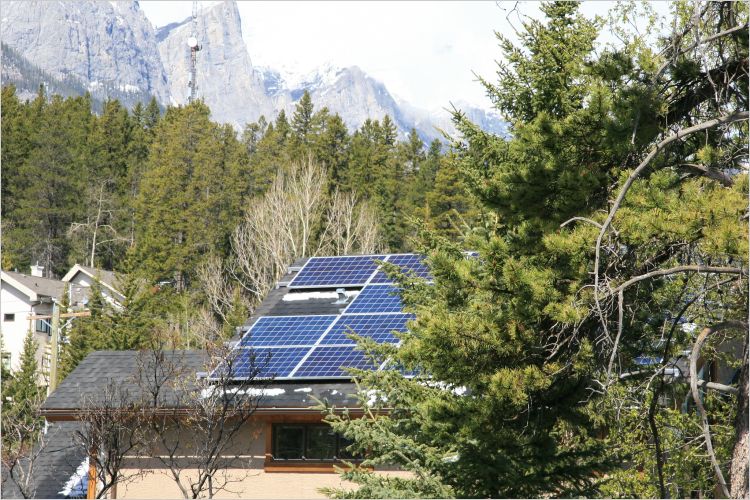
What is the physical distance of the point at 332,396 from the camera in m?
17.5

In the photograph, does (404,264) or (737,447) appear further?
(404,264)

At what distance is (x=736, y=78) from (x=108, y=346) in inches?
1348

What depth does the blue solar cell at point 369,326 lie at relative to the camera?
59.8 ft

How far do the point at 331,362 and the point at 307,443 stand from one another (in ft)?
4.87

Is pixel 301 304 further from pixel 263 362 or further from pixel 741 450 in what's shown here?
pixel 741 450

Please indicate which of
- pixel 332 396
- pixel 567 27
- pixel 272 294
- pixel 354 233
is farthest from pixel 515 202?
pixel 354 233

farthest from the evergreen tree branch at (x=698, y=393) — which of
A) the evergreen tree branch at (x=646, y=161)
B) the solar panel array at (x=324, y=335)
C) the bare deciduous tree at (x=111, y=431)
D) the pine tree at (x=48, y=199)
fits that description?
the pine tree at (x=48, y=199)

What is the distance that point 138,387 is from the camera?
20188 millimetres

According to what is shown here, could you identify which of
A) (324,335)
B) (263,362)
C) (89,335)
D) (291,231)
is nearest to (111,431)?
(263,362)

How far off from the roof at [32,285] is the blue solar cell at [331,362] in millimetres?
38897

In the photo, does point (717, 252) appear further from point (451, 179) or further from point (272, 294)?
point (451, 179)

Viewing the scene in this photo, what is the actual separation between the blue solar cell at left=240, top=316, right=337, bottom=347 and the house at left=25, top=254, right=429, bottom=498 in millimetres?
20

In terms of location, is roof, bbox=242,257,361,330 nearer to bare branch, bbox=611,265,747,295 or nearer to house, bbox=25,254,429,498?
house, bbox=25,254,429,498

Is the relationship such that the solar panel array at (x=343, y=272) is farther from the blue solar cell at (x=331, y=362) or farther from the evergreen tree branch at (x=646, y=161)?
the evergreen tree branch at (x=646, y=161)
